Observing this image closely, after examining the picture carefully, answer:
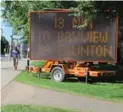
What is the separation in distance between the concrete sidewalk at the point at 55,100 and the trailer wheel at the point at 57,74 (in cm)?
461

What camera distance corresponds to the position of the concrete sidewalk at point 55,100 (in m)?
12.9

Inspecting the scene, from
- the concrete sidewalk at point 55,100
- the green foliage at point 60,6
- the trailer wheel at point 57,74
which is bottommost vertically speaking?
the concrete sidewalk at point 55,100

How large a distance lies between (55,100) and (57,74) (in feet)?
25.9

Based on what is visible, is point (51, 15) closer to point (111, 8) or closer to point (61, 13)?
point (61, 13)

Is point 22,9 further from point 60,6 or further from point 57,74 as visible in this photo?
point 57,74

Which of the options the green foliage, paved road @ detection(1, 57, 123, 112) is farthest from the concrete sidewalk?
the green foliage

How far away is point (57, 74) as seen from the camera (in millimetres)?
22203

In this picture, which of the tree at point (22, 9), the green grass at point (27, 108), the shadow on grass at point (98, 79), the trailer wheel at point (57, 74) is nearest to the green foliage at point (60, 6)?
the tree at point (22, 9)

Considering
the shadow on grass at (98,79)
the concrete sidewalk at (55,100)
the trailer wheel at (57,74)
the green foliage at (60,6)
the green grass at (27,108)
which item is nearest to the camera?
the green grass at (27,108)

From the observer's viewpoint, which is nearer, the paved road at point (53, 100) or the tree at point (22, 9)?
the paved road at point (53, 100)

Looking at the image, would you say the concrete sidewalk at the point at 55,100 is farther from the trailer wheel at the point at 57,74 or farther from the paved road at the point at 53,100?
the trailer wheel at the point at 57,74

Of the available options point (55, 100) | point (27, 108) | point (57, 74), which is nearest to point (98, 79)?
point (57, 74)

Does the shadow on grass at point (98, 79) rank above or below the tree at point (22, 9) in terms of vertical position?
below

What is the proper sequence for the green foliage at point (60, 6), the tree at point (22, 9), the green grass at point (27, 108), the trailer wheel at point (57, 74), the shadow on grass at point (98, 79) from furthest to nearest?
the tree at point (22, 9) → the shadow on grass at point (98, 79) → the trailer wheel at point (57, 74) → the green foliage at point (60, 6) → the green grass at point (27, 108)
